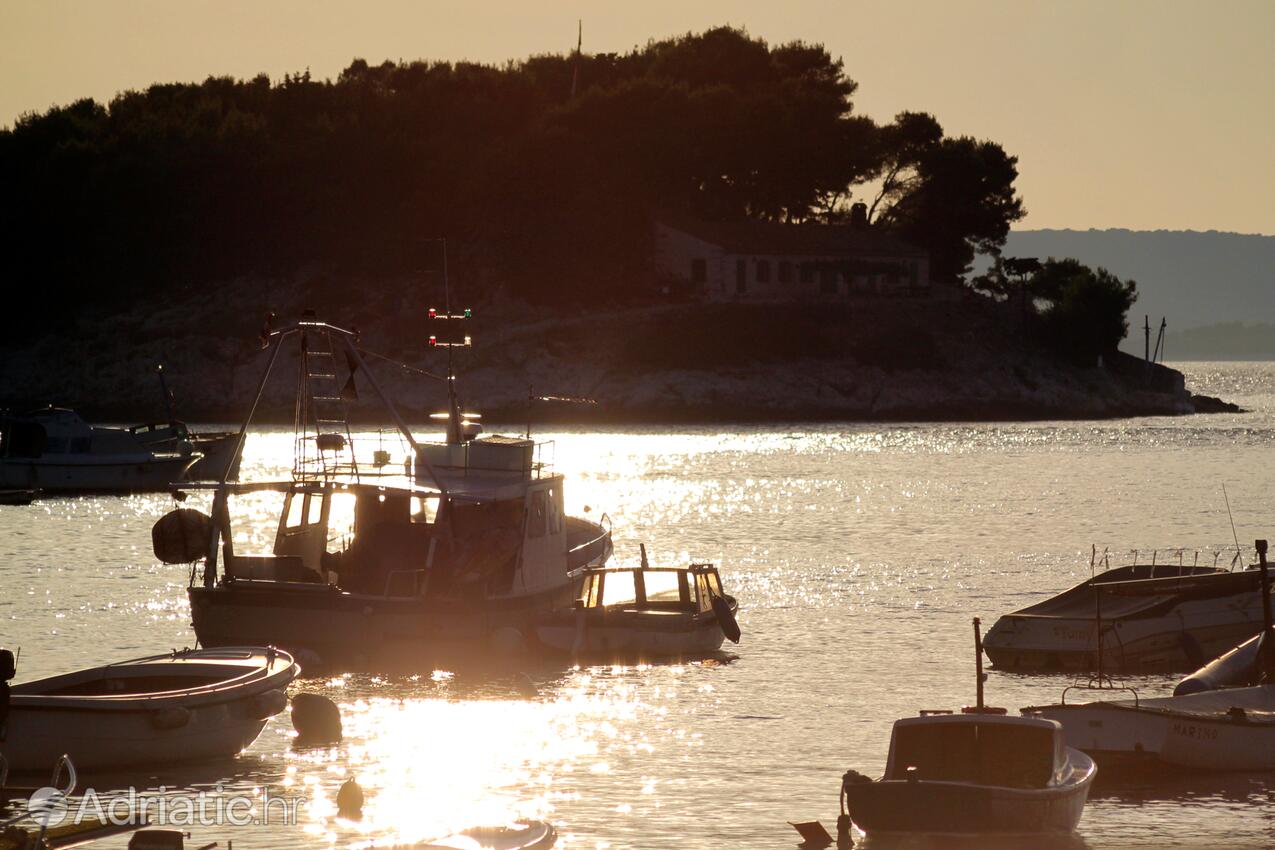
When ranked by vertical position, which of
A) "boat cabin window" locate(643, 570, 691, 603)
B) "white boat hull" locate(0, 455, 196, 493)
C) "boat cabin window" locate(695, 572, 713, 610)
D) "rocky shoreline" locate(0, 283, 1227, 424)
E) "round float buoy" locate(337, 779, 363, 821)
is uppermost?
"rocky shoreline" locate(0, 283, 1227, 424)

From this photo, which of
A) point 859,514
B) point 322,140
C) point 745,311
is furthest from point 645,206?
point 859,514

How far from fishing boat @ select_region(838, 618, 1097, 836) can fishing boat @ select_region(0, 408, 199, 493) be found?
56.4m

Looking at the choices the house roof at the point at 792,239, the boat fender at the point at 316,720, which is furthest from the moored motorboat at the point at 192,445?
the house roof at the point at 792,239

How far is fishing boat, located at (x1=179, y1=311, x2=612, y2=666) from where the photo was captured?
31797 millimetres

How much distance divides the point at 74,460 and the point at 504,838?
58.8 m

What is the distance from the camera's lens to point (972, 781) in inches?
800

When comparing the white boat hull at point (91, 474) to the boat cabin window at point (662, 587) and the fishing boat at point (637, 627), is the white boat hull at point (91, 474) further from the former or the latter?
the fishing boat at point (637, 627)

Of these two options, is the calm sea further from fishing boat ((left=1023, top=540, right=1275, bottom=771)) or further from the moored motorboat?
the moored motorboat

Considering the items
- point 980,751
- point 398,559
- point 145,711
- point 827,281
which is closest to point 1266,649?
point 980,751

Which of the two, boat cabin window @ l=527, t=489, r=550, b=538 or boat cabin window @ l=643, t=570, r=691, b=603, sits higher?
boat cabin window @ l=527, t=489, r=550, b=538

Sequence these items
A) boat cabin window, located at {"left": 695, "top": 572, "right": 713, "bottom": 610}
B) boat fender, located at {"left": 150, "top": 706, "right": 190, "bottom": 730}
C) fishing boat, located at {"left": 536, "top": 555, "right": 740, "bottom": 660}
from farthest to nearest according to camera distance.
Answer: boat cabin window, located at {"left": 695, "top": 572, "right": 713, "bottom": 610} < fishing boat, located at {"left": 536, "top": 555, "right": 740, "bottom": 660} < boat fender, located at {"left": 150, "top": 706, "right": 190, "bottom": 730}

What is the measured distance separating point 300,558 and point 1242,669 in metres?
16.2

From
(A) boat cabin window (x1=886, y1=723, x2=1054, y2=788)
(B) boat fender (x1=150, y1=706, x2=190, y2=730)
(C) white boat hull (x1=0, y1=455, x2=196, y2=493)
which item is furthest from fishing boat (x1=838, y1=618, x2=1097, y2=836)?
(C) white boat hull (x1=0, y1=455, x2=196, y2=493)

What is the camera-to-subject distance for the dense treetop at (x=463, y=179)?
131m
